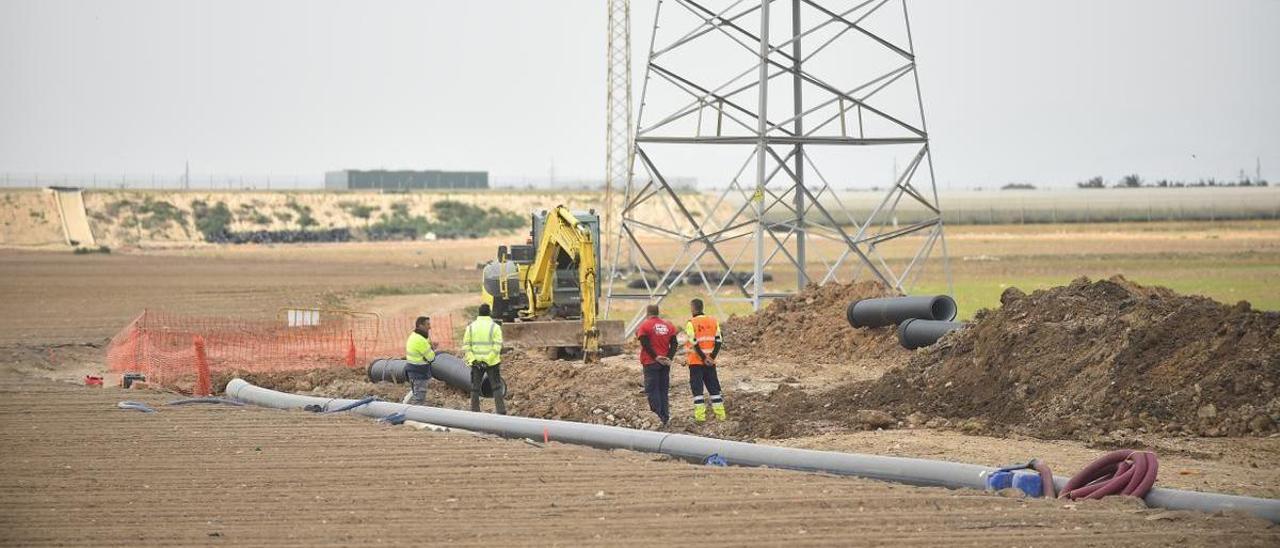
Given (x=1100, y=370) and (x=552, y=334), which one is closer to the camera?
(x=1100, y=370)

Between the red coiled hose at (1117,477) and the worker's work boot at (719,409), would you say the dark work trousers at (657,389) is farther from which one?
the red coiled hose at (1117,477)

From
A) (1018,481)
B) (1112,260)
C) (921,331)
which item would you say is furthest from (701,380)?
(1112,260)

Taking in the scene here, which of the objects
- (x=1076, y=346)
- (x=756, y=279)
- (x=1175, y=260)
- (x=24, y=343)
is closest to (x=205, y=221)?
(x=1175, y=260)

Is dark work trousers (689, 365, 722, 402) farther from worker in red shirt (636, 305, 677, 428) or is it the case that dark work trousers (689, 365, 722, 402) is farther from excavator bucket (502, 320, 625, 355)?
excavator bucket (502, 320, 625, 355)

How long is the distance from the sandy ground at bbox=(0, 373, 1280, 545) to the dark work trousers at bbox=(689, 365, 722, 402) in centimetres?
237

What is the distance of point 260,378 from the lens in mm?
27172

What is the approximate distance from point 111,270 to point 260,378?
44344 millimetres

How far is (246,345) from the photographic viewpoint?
34.1 metres

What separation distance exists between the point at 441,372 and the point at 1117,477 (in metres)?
13.5

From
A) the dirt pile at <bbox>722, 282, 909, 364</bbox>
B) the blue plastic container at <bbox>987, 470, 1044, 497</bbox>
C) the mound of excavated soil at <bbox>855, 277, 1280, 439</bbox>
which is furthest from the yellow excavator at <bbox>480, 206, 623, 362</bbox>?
the blue plastic container at <bbox>987, 470, 1044, 497</bbox>

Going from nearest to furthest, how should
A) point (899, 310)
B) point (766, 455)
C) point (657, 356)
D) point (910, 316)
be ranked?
point (766, 455), point (657, 356), point (910, 316), point (899, 310)

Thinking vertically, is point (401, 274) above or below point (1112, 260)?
below

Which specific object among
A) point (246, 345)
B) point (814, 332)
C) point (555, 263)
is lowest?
point (246, 345)

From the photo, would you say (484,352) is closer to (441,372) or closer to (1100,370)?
(441,372)
